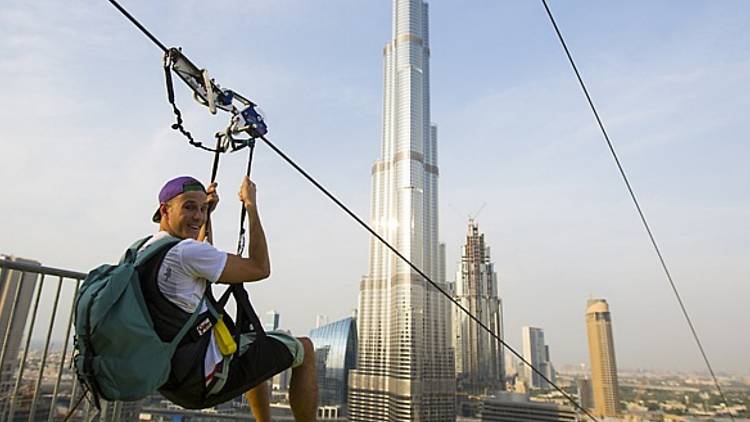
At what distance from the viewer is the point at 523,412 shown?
42.8m

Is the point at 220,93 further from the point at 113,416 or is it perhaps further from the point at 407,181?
the point at 407,181

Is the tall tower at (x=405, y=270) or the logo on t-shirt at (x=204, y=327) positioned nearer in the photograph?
the logo on t-shirt at (x=204, y=327)

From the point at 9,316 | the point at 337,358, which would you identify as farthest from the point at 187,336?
the point at 337,358

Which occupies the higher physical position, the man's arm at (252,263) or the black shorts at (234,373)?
the man's arm at (252,263)

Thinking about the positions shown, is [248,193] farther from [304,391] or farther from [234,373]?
[304,391]

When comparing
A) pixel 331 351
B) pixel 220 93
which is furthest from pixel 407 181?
pixel 220 93

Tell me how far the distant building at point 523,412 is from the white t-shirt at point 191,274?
46.7m

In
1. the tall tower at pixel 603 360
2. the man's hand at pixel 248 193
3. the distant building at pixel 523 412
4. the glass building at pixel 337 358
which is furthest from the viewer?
the glass building at pixel 337 358

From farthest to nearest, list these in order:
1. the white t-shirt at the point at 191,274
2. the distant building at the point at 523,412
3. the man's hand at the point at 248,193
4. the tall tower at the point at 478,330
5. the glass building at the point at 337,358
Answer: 1. the tall tower at the point at 478,330
2. the glass building at the point at 337,358
3. the distant building at the point at 523,412
4. the man's hand at the point at 248,193
5. the white t-shirt at the point at 191,274

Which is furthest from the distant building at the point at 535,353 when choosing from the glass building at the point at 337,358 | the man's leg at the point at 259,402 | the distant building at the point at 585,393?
the man's leg at the point at 259,402

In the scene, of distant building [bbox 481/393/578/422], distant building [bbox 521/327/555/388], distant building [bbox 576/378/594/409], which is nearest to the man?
distant building [bbox 481/393/578/422]

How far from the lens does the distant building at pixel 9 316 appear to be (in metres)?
1.67

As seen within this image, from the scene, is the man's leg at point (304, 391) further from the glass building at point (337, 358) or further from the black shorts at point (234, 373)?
the glass building at point (337, 358)

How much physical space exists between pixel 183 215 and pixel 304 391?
747mm
